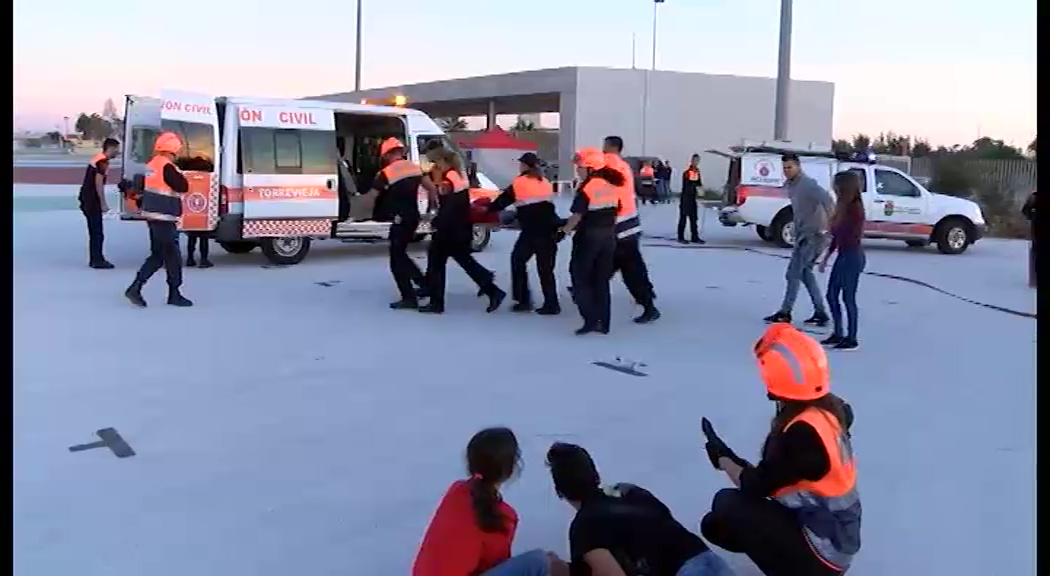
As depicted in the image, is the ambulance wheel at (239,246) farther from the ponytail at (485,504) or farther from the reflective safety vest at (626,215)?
the ponytail at (485,504)

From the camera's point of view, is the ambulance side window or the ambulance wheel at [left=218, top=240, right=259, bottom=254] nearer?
the ambulance side window

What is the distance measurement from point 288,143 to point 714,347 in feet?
21.8

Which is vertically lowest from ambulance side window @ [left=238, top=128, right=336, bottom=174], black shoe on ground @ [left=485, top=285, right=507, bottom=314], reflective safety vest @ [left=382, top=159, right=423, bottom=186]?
black shoe on ground @ [left=485, top=285, right=507, bottom=314]

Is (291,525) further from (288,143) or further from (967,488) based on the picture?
(288,143)

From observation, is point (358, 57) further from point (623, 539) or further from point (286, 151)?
point (623, 539)

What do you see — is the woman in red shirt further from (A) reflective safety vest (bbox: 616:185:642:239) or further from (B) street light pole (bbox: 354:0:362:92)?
(B) street light pole (bbox: 354:0:362:92)

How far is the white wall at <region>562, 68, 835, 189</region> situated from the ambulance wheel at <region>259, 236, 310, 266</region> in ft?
88.5

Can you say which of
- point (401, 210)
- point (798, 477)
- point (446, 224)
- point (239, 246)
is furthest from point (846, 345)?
point (239, 246)

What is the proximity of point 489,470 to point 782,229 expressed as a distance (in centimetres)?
1447

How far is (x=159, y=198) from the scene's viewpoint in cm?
935

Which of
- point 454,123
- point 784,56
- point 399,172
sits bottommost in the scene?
point 399,172

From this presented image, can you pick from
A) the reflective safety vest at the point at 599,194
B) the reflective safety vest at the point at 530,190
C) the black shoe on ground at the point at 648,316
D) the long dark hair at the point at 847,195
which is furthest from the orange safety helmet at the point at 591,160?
the long dark hair at the point at 847,195

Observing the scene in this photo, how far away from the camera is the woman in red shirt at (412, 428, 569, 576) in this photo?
339 cm

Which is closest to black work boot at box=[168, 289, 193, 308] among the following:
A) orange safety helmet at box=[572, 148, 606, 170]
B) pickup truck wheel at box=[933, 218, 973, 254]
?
orange safety helmet at box=[572, 148, 606, 170]
